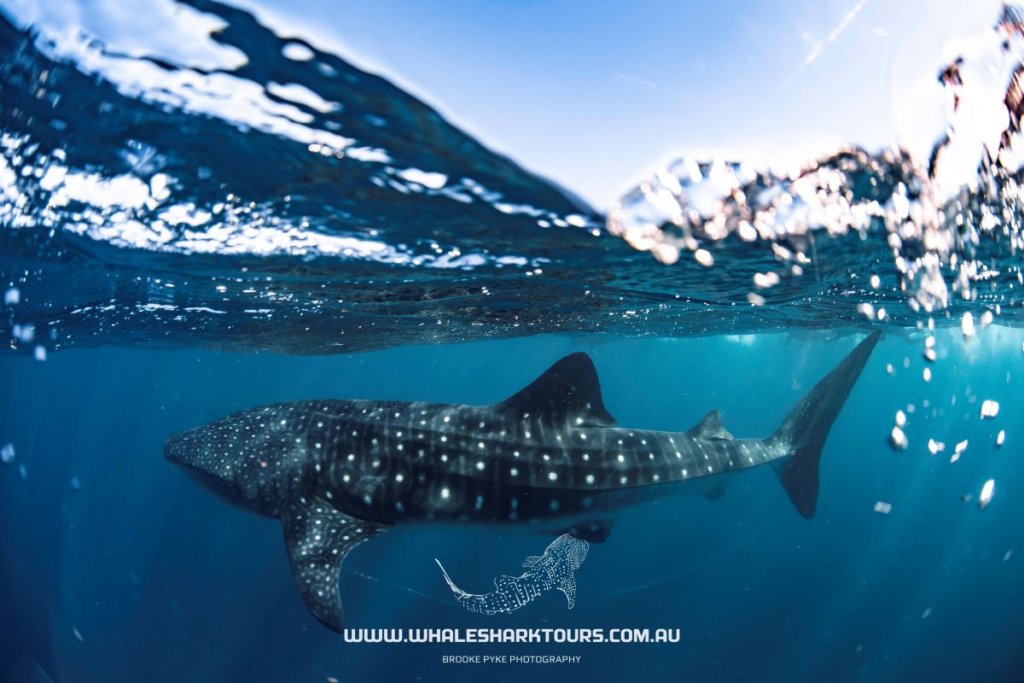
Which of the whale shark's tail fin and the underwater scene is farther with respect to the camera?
the whale shark's tail fin

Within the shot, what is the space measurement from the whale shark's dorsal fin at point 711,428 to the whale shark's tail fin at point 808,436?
109 centimetres

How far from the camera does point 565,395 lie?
7.56 meters

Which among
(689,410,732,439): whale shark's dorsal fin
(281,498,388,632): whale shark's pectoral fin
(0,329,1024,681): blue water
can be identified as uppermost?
(689,410,732,439): whale shark's dorsal fin

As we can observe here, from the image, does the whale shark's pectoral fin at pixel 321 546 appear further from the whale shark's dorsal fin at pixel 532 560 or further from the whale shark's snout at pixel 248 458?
the whale shark's dorsal fin at pixel 532 560

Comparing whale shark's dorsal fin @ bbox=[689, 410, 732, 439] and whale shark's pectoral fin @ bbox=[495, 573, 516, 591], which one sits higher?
whale shark's dorsal fin @ bbox=[689, 410, 732, 439]

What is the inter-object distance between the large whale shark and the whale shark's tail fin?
1.99 m

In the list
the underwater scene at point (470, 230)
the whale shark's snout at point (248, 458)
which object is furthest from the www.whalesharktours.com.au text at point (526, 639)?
the whale shark's snout at point (248, 458)

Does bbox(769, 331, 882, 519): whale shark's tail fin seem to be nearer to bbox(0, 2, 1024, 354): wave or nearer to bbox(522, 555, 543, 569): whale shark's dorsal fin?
bbox(0, 2, 1024, 354): wave

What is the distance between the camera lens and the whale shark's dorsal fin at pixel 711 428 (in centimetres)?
863

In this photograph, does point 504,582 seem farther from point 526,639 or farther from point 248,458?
point 248,458

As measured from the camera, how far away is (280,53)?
14.3 ft

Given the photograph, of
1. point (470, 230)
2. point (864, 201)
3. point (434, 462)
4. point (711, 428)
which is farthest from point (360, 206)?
point (864, 201)

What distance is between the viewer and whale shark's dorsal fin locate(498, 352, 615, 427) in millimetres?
7352

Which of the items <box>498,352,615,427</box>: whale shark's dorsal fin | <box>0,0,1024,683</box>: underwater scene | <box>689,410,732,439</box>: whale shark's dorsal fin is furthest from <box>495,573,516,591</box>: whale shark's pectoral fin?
<box>498,352,615,427</box>: whale shark's dorsal fin
